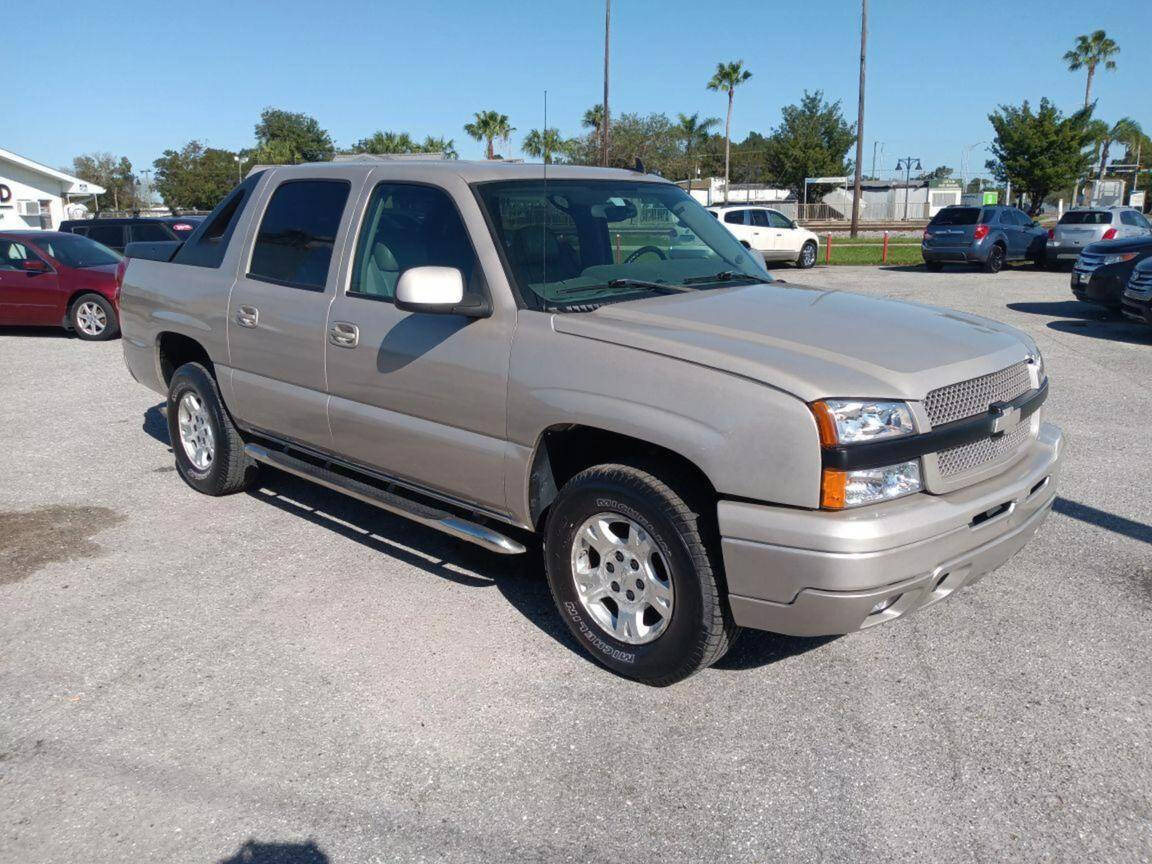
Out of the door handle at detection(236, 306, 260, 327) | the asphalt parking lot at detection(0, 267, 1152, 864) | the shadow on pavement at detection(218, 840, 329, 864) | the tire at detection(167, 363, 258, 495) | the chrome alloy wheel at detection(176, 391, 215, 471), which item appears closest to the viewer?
the shadow on pavement at detection(218, 840, 329, 864)

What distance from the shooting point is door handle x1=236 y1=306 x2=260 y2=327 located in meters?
5.18

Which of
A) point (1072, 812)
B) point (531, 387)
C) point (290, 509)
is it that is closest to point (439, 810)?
point (531, 387)

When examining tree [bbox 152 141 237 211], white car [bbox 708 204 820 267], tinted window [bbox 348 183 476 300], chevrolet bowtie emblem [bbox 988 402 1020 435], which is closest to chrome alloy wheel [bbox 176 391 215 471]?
tinted window [bbox 348 183 476 300]

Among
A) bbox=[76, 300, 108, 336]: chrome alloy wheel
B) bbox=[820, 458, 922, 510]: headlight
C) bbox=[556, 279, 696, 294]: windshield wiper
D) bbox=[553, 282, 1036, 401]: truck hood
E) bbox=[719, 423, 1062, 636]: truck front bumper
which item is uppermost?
bbox=[556, 279, 696, 294]: windshield wiper

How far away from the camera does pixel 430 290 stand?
3814mm

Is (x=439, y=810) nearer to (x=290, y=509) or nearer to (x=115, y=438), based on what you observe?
(x=290, y=509)

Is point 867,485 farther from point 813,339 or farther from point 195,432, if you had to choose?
point 195,432

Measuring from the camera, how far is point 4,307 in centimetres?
1361

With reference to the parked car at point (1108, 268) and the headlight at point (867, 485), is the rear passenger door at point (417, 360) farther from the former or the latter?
the parked car at point (1108, 268)

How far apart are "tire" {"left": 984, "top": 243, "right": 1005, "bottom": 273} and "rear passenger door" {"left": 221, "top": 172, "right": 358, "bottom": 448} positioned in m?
21.2

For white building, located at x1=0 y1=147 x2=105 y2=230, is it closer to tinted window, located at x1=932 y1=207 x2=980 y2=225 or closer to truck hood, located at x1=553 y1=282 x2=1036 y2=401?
tinted window, located at x1=932 y1=207 x2=980 y2=225

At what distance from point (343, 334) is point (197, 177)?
246 feet

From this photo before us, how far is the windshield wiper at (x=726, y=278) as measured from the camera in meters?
4.54

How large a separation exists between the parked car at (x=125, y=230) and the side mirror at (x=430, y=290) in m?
15.4
